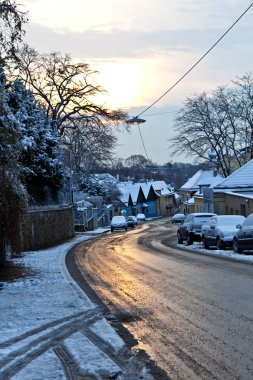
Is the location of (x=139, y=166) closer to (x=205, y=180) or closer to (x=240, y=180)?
(x=205, y=180)

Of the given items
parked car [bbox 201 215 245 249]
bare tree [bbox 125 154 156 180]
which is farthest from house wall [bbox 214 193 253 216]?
bare tree [bbox 125 154 156 180]

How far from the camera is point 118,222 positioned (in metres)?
62.2

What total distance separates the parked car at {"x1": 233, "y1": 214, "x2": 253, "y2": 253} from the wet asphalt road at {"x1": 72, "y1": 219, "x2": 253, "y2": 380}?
367 cm

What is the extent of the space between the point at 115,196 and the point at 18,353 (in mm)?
93764

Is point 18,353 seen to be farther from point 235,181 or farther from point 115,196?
point 115,196

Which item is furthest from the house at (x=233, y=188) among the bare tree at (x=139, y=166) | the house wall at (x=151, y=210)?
the bare tree at (x=139, y=166)

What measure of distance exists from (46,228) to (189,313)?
2749cm

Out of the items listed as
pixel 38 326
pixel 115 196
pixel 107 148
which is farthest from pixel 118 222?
pixel 38 326

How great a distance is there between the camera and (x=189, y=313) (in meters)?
9.17

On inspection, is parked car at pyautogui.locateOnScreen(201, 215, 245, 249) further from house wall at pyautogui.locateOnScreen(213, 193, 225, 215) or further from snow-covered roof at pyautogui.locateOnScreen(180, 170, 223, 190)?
snow-covered roof at pyautogui.locateOnScreen(180, 170, 223, 190)

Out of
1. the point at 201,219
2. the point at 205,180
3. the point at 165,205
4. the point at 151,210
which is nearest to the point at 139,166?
the point at 165,205

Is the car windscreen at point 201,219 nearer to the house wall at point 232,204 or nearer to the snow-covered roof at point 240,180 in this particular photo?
the house wall at point 232,204

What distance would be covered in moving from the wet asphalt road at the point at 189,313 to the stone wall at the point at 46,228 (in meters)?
14.6

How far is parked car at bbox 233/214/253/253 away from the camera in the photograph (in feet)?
66.5
